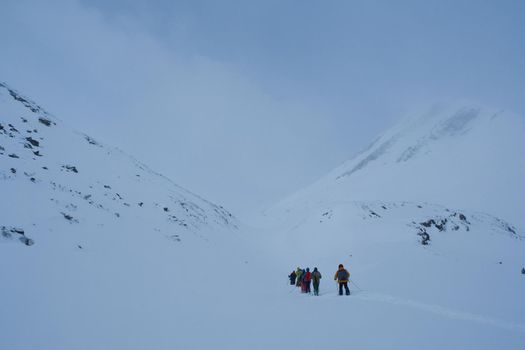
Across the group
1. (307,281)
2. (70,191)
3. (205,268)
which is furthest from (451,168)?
(70,191)

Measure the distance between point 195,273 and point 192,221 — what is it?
35.2ft

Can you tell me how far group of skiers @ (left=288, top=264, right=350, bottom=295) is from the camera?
14.0m

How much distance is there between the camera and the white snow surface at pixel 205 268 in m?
7.42

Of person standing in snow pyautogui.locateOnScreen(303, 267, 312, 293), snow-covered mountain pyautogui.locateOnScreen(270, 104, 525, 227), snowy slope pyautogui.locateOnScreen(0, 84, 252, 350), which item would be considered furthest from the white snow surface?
snow-covered mountain pyautogui.locateOnScreen(270, 104, 525, 227)

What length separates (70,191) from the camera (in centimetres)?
1720

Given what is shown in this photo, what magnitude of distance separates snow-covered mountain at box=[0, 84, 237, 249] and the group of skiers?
294 inches

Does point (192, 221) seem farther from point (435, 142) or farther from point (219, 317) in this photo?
point (435, 142)

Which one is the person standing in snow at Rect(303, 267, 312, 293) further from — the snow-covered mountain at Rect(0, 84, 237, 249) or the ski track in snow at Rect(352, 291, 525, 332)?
the snow-covered mountain at Rect(0, 84, 237, 249)

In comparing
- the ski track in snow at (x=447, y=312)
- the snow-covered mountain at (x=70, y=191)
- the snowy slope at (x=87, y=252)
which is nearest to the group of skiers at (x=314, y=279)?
the ski track in snow at (x=447, y=312)

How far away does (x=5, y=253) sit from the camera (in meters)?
9.16

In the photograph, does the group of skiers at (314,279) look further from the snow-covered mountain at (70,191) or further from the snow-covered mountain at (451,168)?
the snow-covered mountain at (451,168)

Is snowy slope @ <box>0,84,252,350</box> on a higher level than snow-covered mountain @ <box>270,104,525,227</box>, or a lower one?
lower

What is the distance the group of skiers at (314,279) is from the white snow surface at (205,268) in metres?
0.93

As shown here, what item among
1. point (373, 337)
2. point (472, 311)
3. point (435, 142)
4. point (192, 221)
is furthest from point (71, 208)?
point (435, 142)
